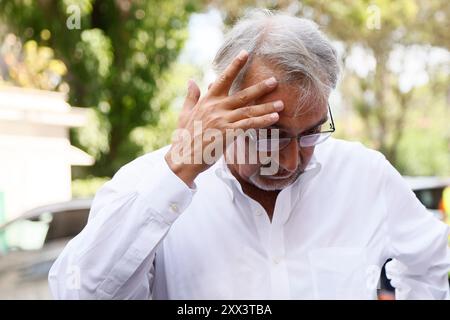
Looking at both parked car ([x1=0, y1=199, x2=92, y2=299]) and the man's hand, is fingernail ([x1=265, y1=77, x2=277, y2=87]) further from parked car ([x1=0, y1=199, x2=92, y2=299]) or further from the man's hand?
parked car ([x1=0, y1=199, x2=92, y2=299])

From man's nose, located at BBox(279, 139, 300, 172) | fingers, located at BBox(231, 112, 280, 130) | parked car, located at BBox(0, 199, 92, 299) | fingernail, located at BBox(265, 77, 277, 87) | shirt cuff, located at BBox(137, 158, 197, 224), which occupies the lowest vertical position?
parked car, located at BBox(0, 199, 92, 299)

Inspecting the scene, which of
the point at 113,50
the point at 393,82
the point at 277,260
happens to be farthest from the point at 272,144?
the point at 113,50

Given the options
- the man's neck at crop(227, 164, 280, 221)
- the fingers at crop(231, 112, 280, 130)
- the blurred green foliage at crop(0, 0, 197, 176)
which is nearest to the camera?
the fingers at crop(231, 112, 280, 130)

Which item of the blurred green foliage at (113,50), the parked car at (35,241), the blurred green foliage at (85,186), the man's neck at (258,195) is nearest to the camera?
the man's neck at (258,195)

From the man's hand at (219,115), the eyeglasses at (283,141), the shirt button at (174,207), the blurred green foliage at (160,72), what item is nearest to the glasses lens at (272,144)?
the eyeglasses at (283,141)

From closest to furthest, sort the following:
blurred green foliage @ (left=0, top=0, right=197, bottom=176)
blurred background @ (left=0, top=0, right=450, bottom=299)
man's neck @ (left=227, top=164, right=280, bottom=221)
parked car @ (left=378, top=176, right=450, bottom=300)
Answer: man's neck @ (left=227, top=164, right=280, bottom=221) → parked car @ (left=378, top=176, right=450, bottom=300) → blurred background @ (left=0, top=0, right=450, bottom=299) → blurred green foliage @ (left=0, top=0, right=197, bottom=176)

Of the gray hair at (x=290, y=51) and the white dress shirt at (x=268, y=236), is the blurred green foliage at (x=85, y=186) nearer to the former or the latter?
the white dress shirt at (x=268, y=236)

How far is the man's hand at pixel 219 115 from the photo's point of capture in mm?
922

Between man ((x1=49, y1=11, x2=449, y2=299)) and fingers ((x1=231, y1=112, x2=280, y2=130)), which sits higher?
fingers ((x1=231, y1=112, x2=280, y2=130))

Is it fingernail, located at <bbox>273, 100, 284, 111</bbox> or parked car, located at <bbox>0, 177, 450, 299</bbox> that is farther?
parked car, located at <bbox>0, 177, 450, 299</bbox>

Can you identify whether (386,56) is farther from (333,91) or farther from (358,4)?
(333,91)

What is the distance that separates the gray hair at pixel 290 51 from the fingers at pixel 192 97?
0.07 meters

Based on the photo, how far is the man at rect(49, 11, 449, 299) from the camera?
95 centimetres

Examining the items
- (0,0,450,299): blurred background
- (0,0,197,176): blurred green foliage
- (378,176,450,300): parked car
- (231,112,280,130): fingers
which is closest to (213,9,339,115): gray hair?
→ (231,112,280,130): fingers
